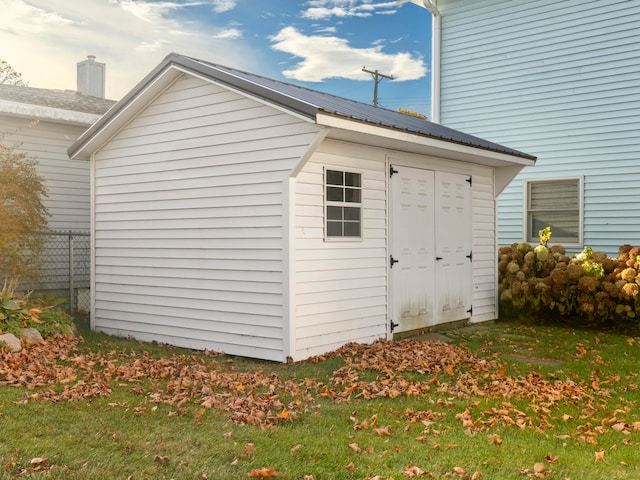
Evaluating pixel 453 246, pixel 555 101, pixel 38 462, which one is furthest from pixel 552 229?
pixel 38 462

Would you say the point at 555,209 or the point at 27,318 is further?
the point at 555,209

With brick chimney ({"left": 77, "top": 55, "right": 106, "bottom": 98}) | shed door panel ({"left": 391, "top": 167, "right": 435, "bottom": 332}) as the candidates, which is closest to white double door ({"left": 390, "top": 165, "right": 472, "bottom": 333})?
shed door panel ({"left": 391, "top": 167, "right": 435, "bottom": 332})

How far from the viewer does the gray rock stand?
7.84 meters

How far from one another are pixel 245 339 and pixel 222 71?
3.41 meters

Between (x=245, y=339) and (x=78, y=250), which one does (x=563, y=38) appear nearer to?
(x=245, y=339)

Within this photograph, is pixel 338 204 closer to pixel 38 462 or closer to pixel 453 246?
pixel 453 246

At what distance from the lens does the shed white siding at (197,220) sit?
26.6 ft

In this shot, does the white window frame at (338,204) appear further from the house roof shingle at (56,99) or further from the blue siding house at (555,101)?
the house roof shingle at (56,99)

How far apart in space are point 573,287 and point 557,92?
4.92m

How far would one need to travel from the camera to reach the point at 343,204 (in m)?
8.67

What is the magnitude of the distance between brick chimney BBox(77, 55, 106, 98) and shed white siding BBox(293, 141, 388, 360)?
11.3 metres

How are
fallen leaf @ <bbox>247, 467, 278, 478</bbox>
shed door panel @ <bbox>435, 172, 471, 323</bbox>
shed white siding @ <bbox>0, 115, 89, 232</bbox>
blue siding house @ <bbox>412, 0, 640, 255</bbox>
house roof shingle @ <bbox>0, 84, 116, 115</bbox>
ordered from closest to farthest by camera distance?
fallen leaf @ <bbox>247, 467, 278, 478</bbox>
shed door panel @ <bbox>435, 172, 471, 323</bbox>
shed white siding @ <bbox>0, 115, 89, 232</bbox>
house roof shingle @ <bbox>0, 84, 116, 115</bbox>
blue siding house @ <bbox>412, 0, 640, 255</bbox>

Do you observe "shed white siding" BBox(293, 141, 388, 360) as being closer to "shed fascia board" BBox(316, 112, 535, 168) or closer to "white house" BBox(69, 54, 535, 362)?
"white house" BBox(69, 54, 535, 362)

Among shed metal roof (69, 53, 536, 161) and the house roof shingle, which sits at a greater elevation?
the house roof shingle
